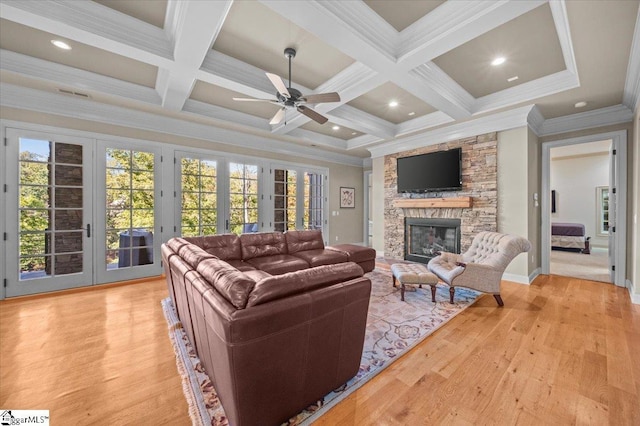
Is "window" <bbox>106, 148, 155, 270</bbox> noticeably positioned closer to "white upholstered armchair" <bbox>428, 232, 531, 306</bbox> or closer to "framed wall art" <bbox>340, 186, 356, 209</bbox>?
"framed wall art" <bbox>340, 186, 356, 209</bbox>

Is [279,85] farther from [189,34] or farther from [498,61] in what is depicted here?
[498,61]

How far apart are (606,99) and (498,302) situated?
136 inches

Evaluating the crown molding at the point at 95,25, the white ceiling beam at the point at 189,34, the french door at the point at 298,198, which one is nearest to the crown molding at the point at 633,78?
the white ceiling beam at the point at 189,34

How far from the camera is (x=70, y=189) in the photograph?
13.3 feet

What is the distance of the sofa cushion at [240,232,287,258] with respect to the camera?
4.25 m

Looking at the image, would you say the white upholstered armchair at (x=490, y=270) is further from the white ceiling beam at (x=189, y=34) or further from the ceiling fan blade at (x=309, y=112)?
the white ceiling beam at (x=189, y=34)

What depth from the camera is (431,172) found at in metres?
5.47

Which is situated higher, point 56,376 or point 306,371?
point 306,371

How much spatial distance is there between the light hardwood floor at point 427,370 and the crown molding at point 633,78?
9.17 ft

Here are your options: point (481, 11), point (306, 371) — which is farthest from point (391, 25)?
point (306, 371)

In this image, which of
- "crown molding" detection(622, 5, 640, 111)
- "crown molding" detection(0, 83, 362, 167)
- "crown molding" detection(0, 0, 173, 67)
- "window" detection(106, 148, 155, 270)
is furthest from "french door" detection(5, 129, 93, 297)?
"crown molding" detection(622, 5, 640, 111)

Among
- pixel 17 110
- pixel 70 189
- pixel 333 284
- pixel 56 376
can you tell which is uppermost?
pixel 17 110

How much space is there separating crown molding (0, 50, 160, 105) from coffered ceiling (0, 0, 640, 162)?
0.04ft

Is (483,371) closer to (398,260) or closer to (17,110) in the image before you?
(398,260)
